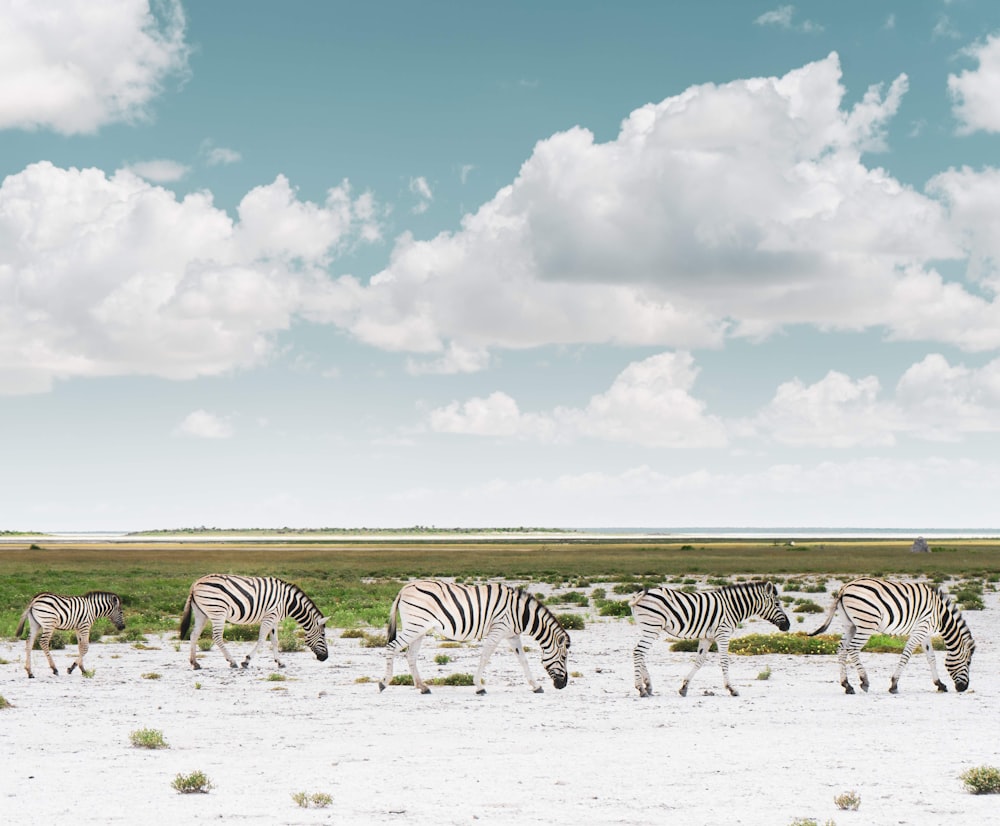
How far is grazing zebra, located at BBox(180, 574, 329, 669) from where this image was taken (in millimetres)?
25188

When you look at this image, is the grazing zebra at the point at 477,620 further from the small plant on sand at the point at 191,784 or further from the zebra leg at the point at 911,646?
the small plant on sand at the point at 191,784

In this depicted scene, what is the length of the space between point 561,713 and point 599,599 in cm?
3308

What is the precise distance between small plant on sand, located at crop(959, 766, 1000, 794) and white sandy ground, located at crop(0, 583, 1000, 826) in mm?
149

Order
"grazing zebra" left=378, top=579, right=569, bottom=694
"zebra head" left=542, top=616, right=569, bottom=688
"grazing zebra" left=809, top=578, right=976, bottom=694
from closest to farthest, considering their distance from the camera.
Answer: "grazing zebra" left=378, top=579, right=569, bottom=694 < "grazing zebra" left=809, top=578, right=976, bottom=694 < "zebra head" left=542, top=616, right=569, bottom=688

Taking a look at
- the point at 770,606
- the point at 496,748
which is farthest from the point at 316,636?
the point at 496,748

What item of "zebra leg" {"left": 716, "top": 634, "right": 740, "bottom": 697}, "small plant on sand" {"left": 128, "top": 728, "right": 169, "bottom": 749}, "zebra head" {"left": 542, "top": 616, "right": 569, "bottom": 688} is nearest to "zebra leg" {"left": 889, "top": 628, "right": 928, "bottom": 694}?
"zebra leg" {"left": 716, "top": 634, "right": 740, "bottom": 697}

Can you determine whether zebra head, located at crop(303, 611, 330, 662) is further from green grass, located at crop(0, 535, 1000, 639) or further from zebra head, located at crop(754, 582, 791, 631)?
zebra head, located at crop(754, 582, 791, 631)

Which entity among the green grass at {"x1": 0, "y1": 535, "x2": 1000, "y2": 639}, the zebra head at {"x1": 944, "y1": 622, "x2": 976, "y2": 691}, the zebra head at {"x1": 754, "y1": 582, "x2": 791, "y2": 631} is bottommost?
the green grass at {"x1": 0, "y1": 535, "x2": 1000, "y2": 639}

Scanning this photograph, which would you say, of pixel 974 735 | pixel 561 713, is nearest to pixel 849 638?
pixel 974 735

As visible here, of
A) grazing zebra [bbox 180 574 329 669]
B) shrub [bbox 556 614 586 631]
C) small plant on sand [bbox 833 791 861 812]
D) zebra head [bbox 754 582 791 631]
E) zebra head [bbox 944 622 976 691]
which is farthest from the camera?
shrub [bbox 556 614 586 631]

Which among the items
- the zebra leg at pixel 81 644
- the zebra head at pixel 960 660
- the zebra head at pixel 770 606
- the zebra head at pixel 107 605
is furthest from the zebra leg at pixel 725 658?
the zebra head at pixel 107 605

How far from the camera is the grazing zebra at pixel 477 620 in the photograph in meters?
21.5

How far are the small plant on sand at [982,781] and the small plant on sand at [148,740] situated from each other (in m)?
10.8

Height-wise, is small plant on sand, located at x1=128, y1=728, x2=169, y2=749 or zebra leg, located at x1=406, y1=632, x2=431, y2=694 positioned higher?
zebra leg, located at x1=406, y1=632, x2=431, y2=694
